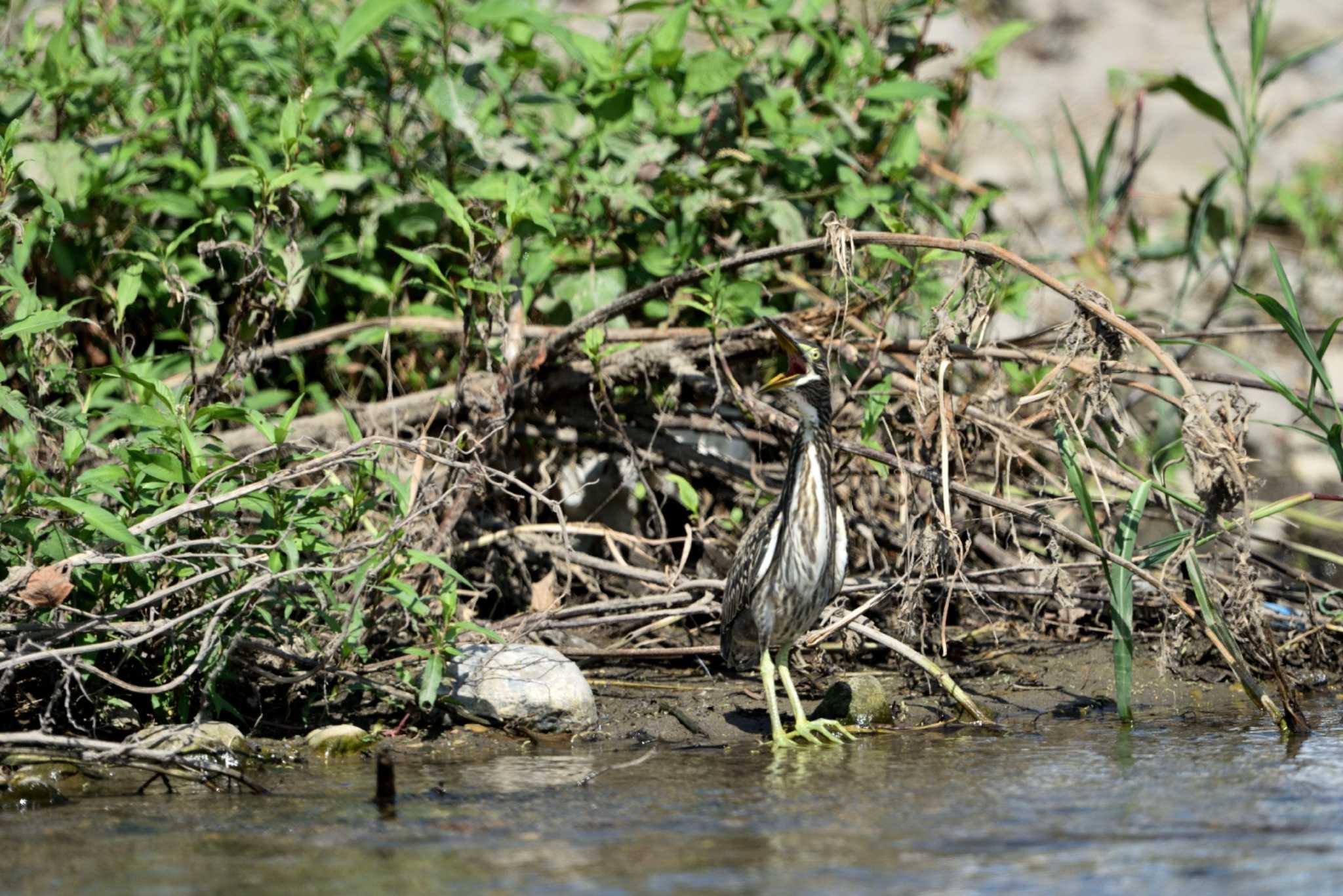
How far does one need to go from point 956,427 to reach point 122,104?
13.4ft

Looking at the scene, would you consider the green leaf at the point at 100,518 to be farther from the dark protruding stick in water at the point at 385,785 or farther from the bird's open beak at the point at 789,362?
the bird's open beak at the point at 789,362

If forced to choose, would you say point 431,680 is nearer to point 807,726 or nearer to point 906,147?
point 807,726

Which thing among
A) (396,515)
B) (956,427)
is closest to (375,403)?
(396,515)

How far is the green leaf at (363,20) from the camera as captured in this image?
5.61 meters

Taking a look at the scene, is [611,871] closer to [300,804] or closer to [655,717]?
[300,804]

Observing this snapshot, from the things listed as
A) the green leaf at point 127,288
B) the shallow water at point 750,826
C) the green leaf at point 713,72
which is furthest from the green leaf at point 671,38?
the shallow water at point 750,826

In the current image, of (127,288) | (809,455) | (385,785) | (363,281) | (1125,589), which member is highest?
(363,281)

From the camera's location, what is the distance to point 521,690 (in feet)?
16.9

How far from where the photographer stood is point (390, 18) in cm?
672

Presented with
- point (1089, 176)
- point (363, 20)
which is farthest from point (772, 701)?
point (1089, 176)

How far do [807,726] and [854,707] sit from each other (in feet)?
1.18

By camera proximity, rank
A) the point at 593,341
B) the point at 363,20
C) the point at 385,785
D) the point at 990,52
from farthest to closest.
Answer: the point at 990,52 → the point at 593,341 → the point at 363,20 → the point at 385,785

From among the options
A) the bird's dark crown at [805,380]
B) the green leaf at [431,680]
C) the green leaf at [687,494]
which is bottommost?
the green leaf at [431,680]

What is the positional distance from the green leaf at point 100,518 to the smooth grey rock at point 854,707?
2.49 meters
